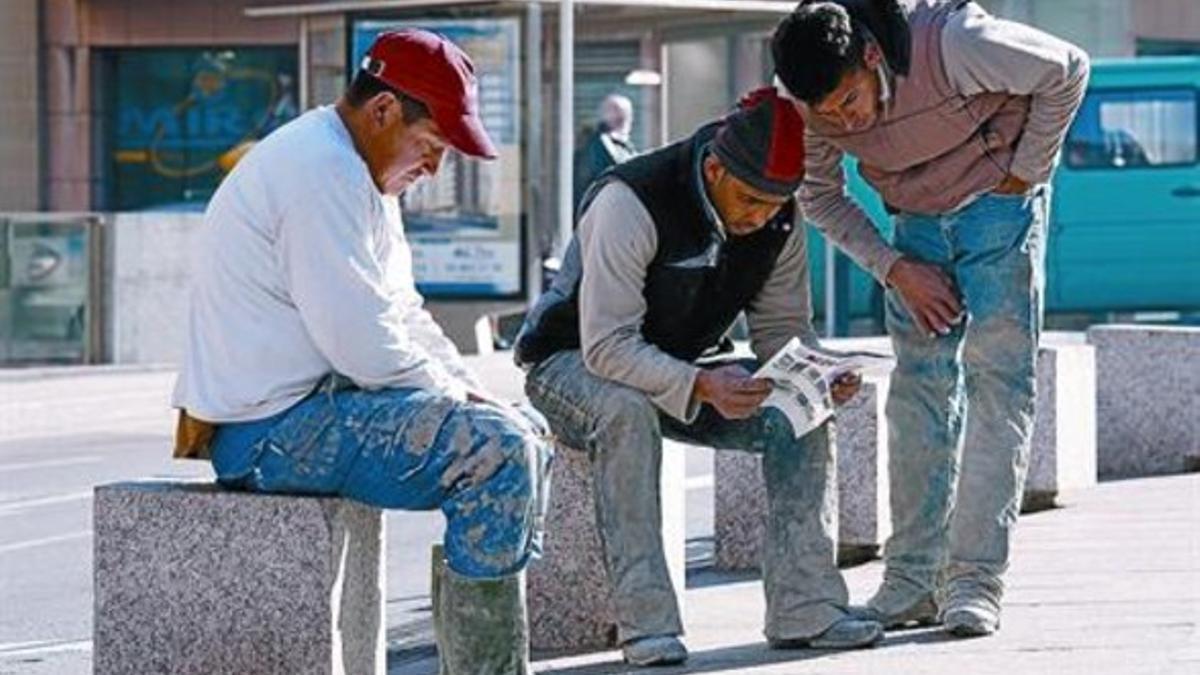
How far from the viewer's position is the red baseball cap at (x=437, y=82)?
23.4ft

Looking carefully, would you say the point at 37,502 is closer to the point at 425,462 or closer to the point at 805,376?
the point at 805,376

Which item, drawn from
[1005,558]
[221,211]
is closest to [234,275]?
[221,211]

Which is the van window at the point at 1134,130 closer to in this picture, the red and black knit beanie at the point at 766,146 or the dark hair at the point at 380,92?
the red and black knit beanie at the point at 766,146

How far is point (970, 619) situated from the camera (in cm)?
837

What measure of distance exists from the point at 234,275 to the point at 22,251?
1800cm

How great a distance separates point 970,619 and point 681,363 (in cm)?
104

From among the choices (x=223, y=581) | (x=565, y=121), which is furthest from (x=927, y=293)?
(x=565, y=121)

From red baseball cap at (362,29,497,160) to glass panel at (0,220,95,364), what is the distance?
1766cm

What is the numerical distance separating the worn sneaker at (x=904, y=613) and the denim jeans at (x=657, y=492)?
264 millimetres

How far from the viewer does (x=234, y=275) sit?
720 cm

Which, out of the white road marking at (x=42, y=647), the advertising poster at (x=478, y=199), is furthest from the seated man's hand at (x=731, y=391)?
the advertising poster at (x=478, y=199)

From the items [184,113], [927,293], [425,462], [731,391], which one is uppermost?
[184,113]

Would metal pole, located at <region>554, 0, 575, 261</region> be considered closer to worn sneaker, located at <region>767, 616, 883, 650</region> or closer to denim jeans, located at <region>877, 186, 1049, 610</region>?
denim jeans, located at <region>877, 186, 1049, 610</region>

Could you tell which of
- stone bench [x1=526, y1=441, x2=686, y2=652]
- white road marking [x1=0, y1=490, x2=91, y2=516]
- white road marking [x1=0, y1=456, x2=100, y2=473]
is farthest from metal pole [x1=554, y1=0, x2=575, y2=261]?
stone bench [x1=526, y1=441, x2=686, y2=652]
